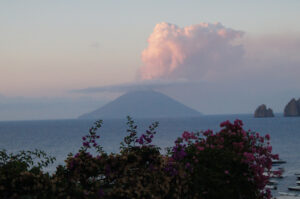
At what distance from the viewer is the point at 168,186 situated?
9.08m

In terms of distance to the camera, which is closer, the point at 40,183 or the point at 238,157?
the point at 40,183

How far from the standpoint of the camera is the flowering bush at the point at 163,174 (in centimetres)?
851

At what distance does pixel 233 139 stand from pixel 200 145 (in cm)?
109

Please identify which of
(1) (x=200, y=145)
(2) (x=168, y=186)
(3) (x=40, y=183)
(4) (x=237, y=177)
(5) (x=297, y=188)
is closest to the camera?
(3) (x=40, y=183)

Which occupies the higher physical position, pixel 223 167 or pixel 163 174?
pixel 223 167

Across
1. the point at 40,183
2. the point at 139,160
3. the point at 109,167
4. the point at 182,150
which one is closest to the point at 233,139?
the point at 182,150

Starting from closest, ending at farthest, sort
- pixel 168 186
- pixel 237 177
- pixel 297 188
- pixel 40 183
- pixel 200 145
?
pixel 40 183
pixel 168 186
pixel 237 177
pixel 200 145
pixel 297 188

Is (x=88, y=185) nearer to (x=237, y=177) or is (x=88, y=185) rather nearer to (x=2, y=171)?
(x=2, y=171)

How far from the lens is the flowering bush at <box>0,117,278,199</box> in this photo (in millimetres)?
8508

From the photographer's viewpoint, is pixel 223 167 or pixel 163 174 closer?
pixel 163 174

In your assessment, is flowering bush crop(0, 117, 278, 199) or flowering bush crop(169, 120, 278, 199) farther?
flowering bush crop(169, 120, 278, 199)

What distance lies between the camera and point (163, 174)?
951 centimetres

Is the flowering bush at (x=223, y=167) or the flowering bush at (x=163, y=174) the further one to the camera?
the flowering bush at (x=223, y=167)

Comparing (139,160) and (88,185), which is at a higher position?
A: (139,160)
